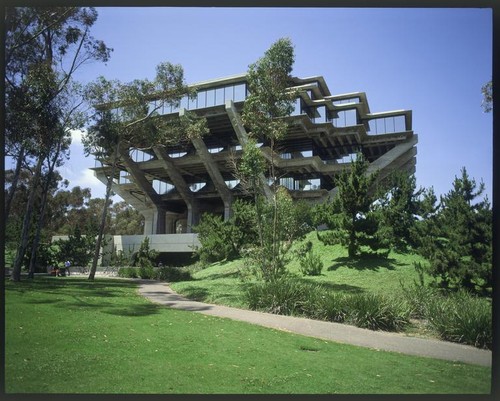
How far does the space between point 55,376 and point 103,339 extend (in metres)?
1.68

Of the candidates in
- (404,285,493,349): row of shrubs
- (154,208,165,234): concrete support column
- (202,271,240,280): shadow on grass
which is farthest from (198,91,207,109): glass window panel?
(404,285,493,349): row of shrubs

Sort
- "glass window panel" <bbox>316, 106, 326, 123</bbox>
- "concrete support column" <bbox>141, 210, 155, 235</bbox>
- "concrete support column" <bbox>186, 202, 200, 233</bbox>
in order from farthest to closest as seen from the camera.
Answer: "concrete support column" <bbox>141, 210, 155, 235</bbox> < "concrete support column" <bbox>186, 202, 200, 233</bbox> < "glass window panel" <bbox>316, 106, 326, 123</bbox>

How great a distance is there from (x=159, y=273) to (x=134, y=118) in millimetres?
10438

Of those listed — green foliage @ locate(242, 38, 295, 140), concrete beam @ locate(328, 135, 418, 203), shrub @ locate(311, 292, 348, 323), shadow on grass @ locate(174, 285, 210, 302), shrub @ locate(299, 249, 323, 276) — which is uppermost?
concrete beam @ locate(328, 135, 418, 203)

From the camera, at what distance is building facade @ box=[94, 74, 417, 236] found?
1359 inches

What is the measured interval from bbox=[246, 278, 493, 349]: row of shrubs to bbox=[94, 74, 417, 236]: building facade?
67.9ft

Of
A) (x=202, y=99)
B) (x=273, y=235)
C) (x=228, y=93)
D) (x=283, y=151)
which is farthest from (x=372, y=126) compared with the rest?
(x=273, y=235)

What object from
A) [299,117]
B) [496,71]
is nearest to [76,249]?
[299,117]

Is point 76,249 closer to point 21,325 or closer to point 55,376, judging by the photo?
point 21,325

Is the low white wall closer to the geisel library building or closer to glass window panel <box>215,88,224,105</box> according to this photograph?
the geisel library building

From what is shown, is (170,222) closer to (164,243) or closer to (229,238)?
(164,243)

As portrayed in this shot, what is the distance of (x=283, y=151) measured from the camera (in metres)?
32.0

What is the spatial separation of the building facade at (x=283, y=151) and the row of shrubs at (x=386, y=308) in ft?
67.9

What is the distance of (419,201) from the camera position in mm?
21344
